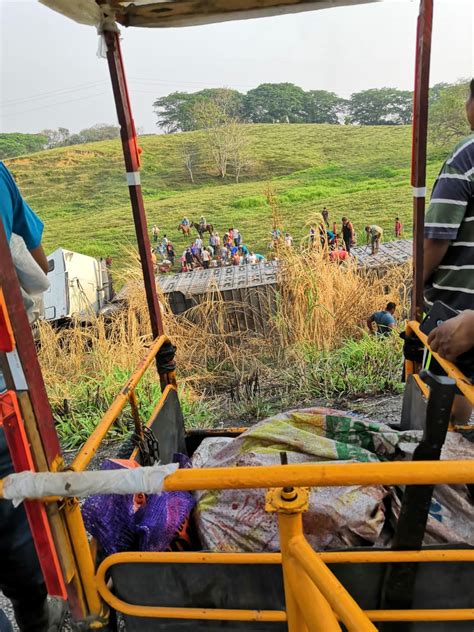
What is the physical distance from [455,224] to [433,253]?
178mm

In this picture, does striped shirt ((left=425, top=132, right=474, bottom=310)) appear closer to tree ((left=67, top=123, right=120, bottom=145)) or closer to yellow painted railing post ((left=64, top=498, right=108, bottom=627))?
yellow painted railing post ((left=64, top=498, right=108, bottom=627))

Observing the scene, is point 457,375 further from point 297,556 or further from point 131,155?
point 131,155

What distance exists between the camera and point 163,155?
45.1 metres

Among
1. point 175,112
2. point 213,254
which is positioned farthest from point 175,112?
point 213,254

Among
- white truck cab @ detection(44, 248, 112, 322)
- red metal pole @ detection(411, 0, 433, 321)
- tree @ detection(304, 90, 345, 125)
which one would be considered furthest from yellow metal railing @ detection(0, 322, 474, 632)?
tree @ detection(304, 90, 345, 125)

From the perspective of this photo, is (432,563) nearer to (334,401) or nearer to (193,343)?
(334,401)

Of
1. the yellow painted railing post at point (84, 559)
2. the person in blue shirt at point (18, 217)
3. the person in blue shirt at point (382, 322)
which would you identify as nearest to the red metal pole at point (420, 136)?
the person in blue shirt at point (18, 217)

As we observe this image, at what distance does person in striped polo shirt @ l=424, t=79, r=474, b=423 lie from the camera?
7.19ft

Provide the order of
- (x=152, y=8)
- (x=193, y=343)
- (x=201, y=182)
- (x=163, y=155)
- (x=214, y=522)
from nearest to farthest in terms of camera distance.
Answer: (x=214, y=522)
(x=152, y=8)
(x=193, y=343)
(x=201, y=182)
(x=163, y=155)

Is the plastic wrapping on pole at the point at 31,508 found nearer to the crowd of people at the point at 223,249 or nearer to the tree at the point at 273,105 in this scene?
the crowd of people at the point at 223,249

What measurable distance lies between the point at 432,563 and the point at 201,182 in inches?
1657

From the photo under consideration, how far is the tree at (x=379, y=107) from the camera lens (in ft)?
183

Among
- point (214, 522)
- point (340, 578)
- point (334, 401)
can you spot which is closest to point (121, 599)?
point (214, 522)

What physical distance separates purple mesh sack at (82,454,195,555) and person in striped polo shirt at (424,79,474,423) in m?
1.41
